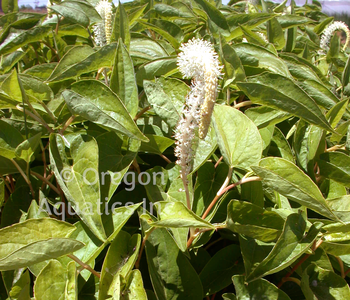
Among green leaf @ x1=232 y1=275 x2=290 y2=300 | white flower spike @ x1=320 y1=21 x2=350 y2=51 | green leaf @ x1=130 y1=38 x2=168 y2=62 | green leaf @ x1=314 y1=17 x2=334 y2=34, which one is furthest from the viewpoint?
green leaf @ x1=314 y1=17 x2=334 y2=34

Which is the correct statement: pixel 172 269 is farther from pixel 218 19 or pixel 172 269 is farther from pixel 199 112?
pixel 218 19

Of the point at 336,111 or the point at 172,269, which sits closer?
the point at 172,269

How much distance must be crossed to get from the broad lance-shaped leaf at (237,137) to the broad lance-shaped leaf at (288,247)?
0.39 feet

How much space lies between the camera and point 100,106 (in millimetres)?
580

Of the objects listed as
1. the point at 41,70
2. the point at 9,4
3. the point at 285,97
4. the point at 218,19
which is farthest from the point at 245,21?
the point at 9,4

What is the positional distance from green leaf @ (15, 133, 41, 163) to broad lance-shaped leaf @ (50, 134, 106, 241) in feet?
0.12

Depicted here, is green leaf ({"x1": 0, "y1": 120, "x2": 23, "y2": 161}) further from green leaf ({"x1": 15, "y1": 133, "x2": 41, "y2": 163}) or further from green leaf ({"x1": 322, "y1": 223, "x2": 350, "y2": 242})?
green leaf ({"x1": 322, "y1": 223, "x2": 350, "y2": 242})

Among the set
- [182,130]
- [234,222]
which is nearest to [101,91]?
[182,130]

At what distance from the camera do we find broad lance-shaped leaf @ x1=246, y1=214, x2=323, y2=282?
47 cm

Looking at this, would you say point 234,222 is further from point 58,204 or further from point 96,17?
point 96,17

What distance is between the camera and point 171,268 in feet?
1.80

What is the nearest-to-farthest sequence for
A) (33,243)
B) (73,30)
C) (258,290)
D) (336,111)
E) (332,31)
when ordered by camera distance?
1. (33,243)
2. (258,290)
3. (336,111)
4. (73,30)
5. (332,31)

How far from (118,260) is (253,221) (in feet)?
0.75

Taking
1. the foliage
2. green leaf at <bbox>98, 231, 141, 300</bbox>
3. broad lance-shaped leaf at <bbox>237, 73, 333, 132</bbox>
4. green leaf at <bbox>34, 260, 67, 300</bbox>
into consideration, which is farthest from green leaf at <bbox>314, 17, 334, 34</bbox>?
green leaf at <bbox>34, 260, 67, 300</bbox>
